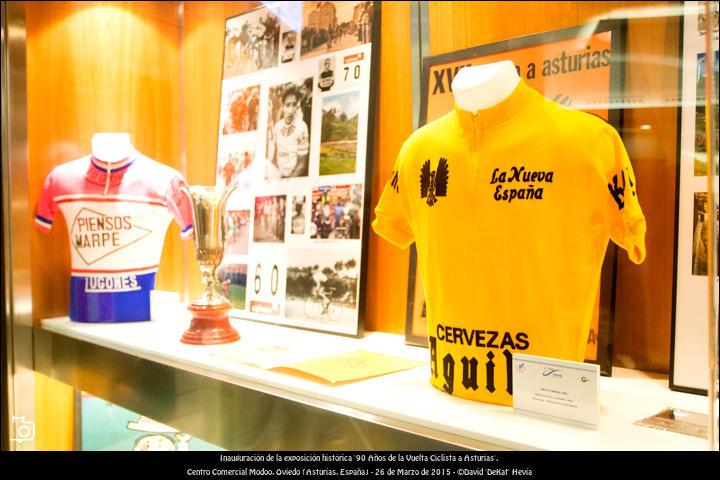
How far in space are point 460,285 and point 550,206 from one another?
8.2 inches

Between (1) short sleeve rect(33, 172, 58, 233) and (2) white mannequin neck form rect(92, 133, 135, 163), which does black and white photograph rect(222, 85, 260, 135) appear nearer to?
(2) white mannequin neck form rect(92, 133, 135, 163)

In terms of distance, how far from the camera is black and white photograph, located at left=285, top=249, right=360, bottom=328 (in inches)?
71.3

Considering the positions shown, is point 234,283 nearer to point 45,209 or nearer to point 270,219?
point 270,219

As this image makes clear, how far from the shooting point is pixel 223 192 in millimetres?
1790

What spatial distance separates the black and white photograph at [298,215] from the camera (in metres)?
1.94

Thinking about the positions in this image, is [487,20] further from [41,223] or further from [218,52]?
[41,223]

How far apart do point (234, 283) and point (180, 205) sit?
1.05ft

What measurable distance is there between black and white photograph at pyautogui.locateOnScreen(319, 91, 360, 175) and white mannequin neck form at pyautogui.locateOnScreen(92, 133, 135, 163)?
0.71 meters

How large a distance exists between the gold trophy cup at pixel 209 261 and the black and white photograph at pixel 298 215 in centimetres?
24

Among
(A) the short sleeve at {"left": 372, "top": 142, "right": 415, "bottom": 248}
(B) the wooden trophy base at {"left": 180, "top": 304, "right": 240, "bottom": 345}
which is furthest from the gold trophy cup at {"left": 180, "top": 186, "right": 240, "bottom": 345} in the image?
(A) the short sleeve at {"left": 372, "top": 142, "right": 415, "bottom": 248}

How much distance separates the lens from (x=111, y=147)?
6.79ft

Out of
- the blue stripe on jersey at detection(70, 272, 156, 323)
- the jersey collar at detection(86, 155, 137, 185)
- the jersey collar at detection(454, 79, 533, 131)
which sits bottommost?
the blue stripe on jersey at detection(70, 272, 156, 323)

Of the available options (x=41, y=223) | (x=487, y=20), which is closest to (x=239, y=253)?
(x=41, y=223)

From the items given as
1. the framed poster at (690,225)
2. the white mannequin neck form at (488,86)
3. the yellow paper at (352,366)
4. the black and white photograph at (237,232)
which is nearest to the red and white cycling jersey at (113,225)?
the black and white photograph at (237,232)
